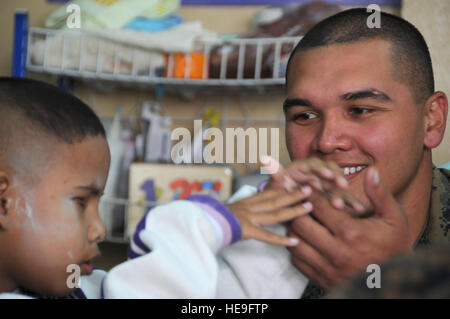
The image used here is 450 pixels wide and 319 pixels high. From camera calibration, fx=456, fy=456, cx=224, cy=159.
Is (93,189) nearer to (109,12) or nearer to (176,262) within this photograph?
(176,262)

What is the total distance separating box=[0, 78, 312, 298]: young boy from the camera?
1.46 ft

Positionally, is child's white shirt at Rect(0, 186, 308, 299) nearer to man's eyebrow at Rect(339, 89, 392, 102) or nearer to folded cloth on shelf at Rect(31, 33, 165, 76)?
man's eyebrow at Rect(339, 89, 392, 102)

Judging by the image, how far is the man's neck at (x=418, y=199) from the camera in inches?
28.7

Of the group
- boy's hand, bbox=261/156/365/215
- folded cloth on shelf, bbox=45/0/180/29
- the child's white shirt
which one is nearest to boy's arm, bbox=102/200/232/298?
the child's white shirt

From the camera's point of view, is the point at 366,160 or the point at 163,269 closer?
the point at 163,269

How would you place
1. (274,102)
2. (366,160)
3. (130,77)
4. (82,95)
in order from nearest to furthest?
(366,160) < (130,77) < (274,102) < (82,95)

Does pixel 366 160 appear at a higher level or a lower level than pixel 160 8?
lower

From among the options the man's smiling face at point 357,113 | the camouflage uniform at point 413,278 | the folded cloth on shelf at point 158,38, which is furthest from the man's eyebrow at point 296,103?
the folded cloth on shelf at point 158,38

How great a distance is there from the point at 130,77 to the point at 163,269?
1316 millimetres

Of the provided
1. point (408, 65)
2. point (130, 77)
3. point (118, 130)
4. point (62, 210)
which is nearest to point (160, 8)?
point (130, 77)

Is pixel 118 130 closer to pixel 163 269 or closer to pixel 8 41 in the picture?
pixel 8 41

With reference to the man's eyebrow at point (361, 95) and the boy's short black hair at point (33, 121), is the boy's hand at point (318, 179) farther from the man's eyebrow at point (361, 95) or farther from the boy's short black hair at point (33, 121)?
the boy's short black hair at point (33, 121)

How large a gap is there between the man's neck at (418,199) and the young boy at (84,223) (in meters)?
0.24

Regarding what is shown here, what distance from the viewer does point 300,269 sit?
0.58 m
